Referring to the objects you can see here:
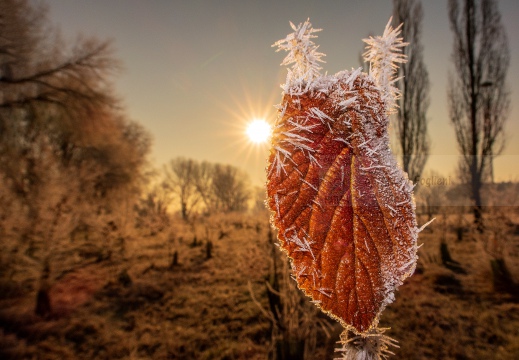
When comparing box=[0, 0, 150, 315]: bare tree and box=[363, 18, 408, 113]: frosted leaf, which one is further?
box=[0, 0, 150, 315]: bare tree

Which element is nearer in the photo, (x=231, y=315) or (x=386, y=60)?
(x=386, y=60)

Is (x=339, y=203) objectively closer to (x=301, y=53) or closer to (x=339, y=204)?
(x=339, y=204)

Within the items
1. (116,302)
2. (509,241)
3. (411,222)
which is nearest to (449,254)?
(509,241)

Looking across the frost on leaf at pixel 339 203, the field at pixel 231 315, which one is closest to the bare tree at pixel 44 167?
the field at pixel 231 315

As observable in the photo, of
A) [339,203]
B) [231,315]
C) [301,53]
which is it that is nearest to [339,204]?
[339,203]

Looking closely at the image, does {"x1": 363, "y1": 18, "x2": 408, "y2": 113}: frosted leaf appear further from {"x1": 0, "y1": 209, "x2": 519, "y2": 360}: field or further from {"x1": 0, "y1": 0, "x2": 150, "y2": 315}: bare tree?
{"x1": 0, "y1": 0, "x2": 150, "y2": 315}: bare tree

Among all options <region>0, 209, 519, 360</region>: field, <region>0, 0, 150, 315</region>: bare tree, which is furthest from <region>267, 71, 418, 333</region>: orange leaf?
<region>0, 0, 150, 315</region>: bare tree
